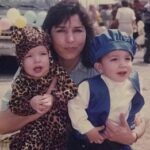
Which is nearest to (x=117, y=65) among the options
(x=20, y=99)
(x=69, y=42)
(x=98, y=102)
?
(x=98, y=102)

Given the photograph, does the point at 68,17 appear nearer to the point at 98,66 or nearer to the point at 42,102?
the point at 98,66

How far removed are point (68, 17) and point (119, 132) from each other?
0.75 metres

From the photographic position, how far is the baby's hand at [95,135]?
9.54 ft

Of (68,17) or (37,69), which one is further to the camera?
(68,17)

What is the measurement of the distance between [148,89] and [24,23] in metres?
6.33

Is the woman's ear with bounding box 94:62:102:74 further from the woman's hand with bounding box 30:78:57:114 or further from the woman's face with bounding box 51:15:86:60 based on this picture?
Answer: the woman's hand with bounding box 30:78:57:114

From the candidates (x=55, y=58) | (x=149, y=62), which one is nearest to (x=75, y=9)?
(x=55, y=58)

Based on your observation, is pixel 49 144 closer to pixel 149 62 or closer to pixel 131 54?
pixel 131 54

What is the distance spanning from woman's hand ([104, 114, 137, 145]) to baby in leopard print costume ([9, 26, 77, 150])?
0.83 feet

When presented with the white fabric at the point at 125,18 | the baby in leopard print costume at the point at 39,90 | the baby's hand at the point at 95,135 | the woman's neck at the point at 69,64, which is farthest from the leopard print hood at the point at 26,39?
the white fabric at the point at 125,18

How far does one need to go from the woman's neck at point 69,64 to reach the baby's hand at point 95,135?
477mm

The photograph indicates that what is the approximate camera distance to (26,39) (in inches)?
118

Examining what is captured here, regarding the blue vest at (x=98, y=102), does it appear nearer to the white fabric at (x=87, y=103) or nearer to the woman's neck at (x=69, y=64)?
the white fabric at (x=87, y=103)

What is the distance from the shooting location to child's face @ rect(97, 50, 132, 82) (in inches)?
115
